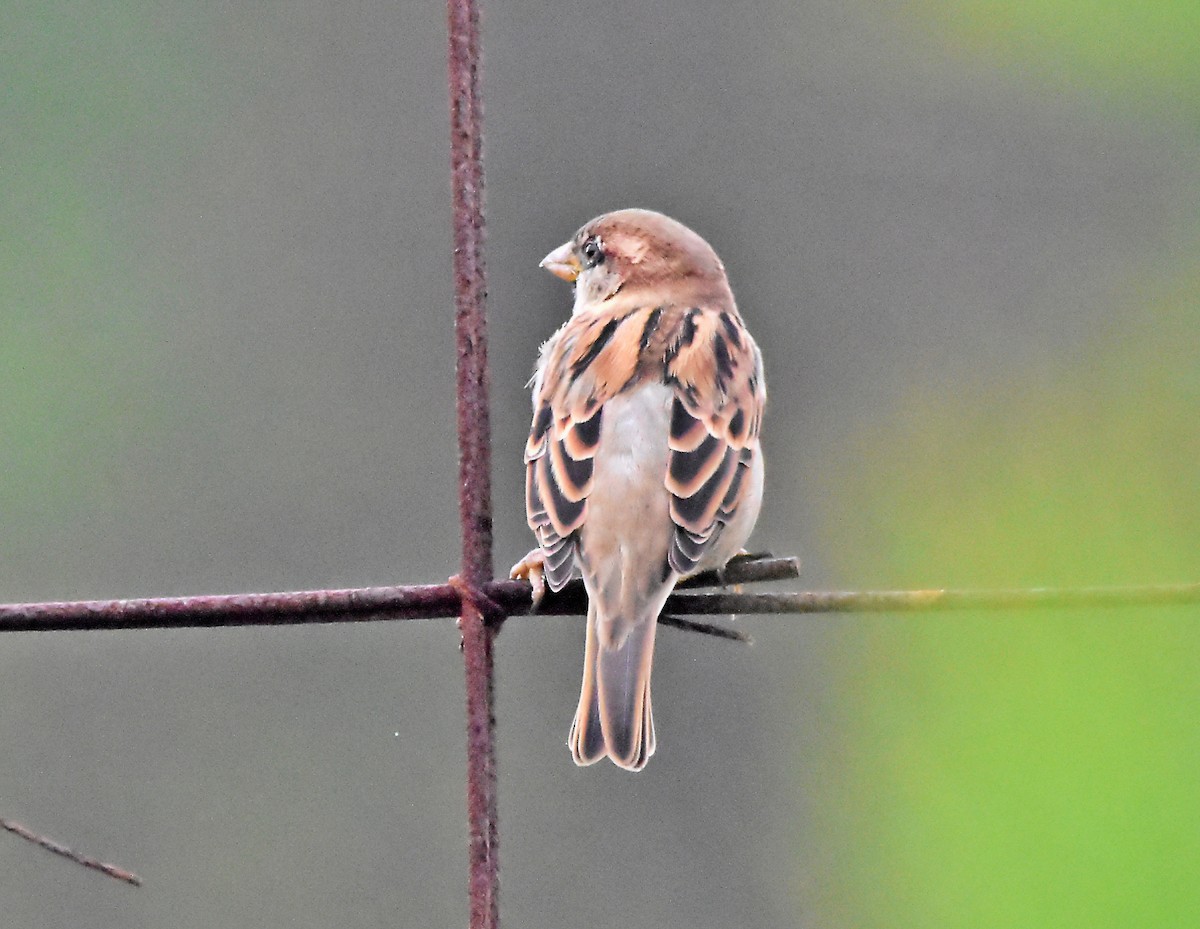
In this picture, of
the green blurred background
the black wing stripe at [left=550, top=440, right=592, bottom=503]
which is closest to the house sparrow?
the black wing stripe at [left=550, top=440, right=592, bottom=503]

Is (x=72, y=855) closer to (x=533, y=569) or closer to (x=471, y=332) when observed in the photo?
(x=471, y=332)

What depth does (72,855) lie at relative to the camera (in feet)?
4.07

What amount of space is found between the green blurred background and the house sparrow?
26cm

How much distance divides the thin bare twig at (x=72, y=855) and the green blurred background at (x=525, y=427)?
550 mm

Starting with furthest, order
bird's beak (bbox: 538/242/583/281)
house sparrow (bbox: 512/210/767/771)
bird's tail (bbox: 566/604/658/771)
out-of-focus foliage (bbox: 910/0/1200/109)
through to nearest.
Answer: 1. bird's beak (bbox: 538/242/583/281)
2. out-of-focus foliage (bbox: 910/0/1200/109)
3. house sparrow (bbox: 512/210/767/771)
4. bird's tail (bbox: 566/604/658/771)

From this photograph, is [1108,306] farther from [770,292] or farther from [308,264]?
[308,264]

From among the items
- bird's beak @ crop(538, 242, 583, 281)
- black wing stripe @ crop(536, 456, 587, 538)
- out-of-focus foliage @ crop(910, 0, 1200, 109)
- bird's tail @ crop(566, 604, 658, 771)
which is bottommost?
bird's tail @ crop(566, 604, 658, 771)

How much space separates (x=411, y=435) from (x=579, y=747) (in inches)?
204

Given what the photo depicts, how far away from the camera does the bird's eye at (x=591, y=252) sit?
3865mm

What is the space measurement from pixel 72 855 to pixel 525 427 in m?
2.51

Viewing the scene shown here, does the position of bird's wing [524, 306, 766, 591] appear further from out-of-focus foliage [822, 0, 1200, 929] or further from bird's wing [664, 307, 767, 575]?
out-of-focus foliage [822, 0, 1200, 929]

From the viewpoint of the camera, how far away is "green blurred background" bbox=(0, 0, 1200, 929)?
1694 millimetres

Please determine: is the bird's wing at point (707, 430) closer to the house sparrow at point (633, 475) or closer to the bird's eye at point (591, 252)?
the house sparrow at point (633, 475)

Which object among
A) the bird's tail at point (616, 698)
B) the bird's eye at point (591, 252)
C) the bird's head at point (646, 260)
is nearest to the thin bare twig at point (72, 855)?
the bird's tail at point (616, 698)
